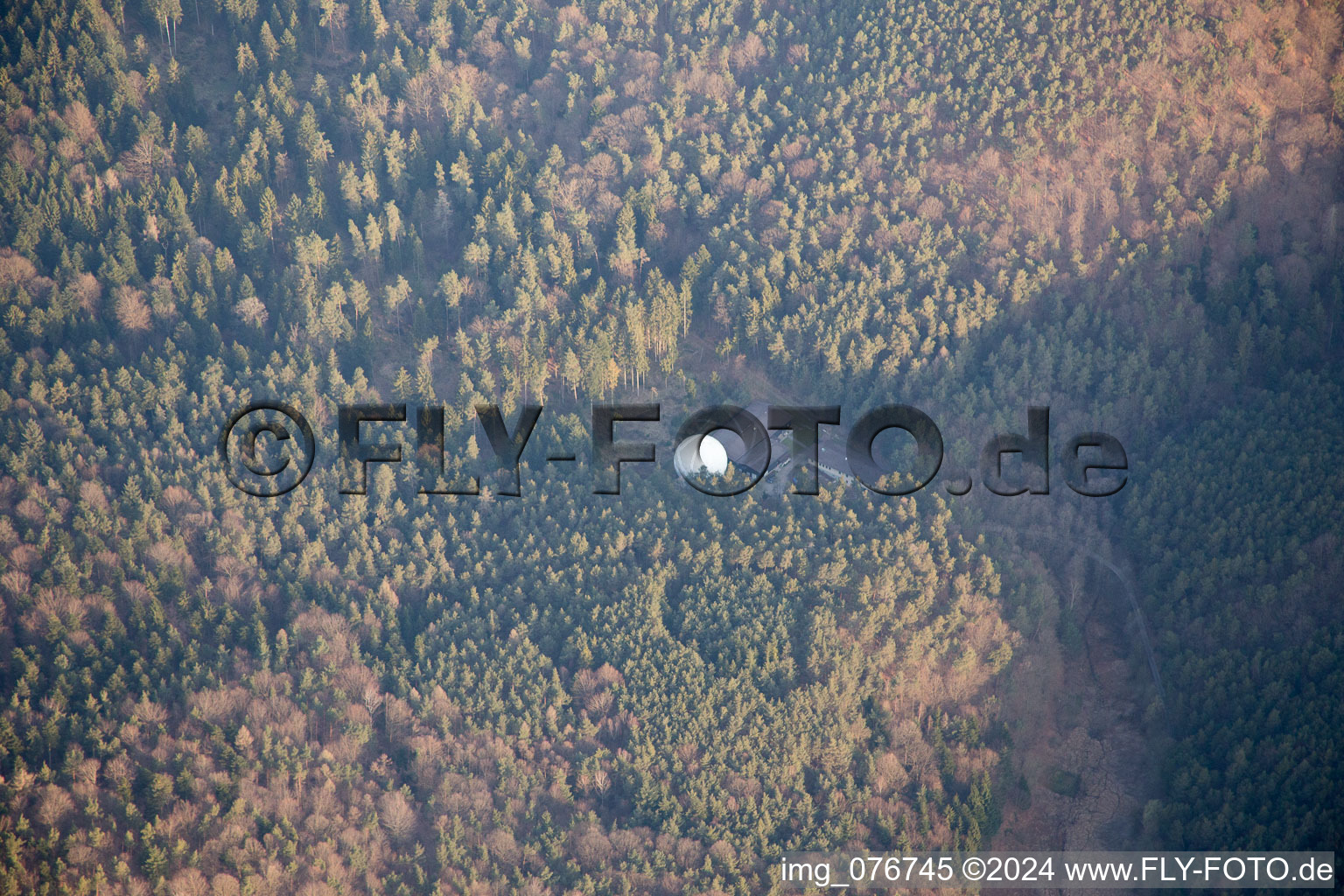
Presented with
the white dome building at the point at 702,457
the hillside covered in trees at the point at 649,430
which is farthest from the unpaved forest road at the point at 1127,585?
the white dome building at the point at 702,457

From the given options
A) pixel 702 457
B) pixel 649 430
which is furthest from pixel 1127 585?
pixel 649 430

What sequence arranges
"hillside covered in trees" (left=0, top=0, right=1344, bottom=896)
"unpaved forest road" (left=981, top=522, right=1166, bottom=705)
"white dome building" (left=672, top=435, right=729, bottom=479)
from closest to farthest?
"hillside covered in trees" (left=0, top=0, right=1344, bottom=896) < "unpaved forest road" (left=981, top=522, right=1166, bottom=705) < "white dome building" (left=672, top=435, right=729, bottom=479)

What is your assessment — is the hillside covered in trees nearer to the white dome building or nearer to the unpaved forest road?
the unpaved forest road

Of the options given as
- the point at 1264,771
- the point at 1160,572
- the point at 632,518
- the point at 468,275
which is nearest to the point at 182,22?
the point at 468,275

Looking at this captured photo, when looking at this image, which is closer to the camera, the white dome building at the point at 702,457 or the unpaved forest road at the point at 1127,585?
the unpaved forest road at the point at 1127,585

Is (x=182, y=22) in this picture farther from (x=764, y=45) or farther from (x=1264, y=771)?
(x=1264, y=771)

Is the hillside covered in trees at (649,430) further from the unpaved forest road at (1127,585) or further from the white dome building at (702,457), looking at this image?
the white dome building at (702,457)

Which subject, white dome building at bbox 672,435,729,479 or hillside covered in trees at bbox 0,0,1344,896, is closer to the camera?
hillside covered in trees at bbox 0,0,1344,896

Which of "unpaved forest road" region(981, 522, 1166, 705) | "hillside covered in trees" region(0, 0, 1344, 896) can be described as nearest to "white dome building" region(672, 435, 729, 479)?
"hillside covered in trees" region(0, 0, 1344, 896)
